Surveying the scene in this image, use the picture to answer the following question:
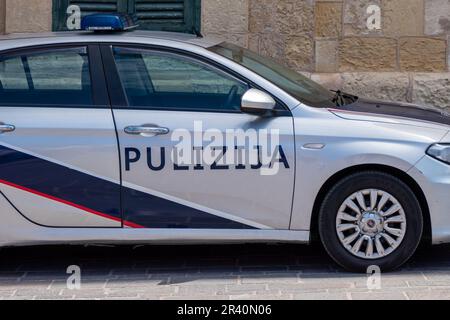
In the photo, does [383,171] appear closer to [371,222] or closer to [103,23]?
[371,222]

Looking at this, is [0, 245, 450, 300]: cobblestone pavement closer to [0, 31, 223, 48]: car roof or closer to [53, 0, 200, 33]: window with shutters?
[0, 31, 223, 48]: car roof

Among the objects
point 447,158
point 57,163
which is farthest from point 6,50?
point 447,158

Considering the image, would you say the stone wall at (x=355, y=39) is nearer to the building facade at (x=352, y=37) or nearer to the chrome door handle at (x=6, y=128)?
the building facade at (x=352, y=37)

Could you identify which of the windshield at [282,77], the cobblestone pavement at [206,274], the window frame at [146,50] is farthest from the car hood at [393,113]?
the cobblestone pavement at [206,274]

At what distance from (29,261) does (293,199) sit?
2032 millimetres

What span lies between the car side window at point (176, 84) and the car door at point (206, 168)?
2.1 inches

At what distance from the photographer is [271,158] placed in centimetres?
641

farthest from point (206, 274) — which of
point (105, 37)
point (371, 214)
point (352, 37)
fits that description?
point (352, 37)

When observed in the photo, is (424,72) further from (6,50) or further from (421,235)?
(6,50)

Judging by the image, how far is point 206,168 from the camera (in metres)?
6.42

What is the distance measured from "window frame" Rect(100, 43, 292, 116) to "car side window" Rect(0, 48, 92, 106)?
5.5 inches

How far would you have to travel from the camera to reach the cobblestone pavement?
6227 mm

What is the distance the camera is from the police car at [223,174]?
642cm

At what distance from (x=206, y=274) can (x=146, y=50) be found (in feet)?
A: 4.98
